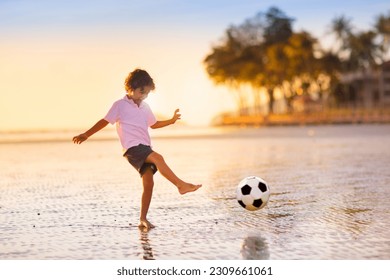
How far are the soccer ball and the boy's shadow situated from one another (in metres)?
1.20

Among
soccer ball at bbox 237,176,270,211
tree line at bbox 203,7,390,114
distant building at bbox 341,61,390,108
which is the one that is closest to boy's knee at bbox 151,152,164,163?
soccer ball at bbox 237,176,270,211

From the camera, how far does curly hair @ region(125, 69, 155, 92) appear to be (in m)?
7.82

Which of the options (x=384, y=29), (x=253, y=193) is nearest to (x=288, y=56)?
(x=384, y=29)

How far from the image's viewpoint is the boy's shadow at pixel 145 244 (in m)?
6.46

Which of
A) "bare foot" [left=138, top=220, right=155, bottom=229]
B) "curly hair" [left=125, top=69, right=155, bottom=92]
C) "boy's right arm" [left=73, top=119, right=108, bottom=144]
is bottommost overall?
"bare foot" [left=138, top=220, right=155, bottom=229]

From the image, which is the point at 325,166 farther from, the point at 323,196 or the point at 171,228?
the point at 171,228

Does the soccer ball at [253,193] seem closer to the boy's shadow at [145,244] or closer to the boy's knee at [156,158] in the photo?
the boy's knee at [156,158]

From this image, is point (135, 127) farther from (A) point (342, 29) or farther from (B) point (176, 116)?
(A) point (342, 29)

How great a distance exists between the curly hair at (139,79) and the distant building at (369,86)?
8527cm

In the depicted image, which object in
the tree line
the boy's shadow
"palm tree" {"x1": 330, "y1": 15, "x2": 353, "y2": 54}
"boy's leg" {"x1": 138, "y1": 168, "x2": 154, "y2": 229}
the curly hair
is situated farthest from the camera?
"palm tree" {"x1": 330, "y1": 15, "x2": 353, "y2": 54}

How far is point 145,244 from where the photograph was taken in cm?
704

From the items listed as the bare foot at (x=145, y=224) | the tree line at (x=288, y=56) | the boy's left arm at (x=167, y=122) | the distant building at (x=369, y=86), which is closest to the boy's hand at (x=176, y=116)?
the boy's left arm at (x=167, y=122)

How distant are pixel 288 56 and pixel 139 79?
73667 mm

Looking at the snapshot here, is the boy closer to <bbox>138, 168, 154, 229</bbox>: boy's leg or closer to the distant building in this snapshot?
<bbox>138, 168, 154, 229</bbox>: boy's leg
